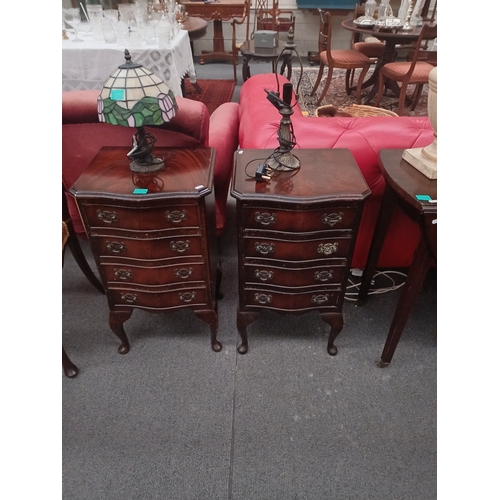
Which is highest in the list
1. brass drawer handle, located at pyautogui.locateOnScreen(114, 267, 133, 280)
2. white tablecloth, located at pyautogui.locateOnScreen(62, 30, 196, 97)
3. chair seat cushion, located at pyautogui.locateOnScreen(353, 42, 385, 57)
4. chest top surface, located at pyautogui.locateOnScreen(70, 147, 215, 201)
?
chair seat cushion, located at pyautogui.locateOnScreen(353, 42, 385, 57)

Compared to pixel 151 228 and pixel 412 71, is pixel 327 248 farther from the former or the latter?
pixel 412 71

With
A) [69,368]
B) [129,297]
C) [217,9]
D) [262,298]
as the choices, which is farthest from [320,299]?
[217,9]

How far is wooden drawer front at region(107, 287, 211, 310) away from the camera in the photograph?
4.72 ft

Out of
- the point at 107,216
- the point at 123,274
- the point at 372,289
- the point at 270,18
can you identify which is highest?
the point at 270,18

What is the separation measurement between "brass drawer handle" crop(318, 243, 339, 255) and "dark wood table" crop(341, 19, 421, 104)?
3216 mm

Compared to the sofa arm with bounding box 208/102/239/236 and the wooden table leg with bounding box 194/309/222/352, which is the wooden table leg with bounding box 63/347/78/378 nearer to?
the wooden table leg with bounding box 194/309/222/352

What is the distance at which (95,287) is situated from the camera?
6.35 ft

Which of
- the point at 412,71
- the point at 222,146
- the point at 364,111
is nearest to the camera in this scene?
the point at 222,146

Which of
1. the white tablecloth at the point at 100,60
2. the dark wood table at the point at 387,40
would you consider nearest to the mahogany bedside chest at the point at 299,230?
the white tablecloth at the point at 100,60

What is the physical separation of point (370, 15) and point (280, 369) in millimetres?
4213

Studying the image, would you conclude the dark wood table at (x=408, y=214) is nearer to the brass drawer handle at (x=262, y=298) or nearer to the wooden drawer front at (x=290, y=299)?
the wooden drawer front at (x=290, y=299)

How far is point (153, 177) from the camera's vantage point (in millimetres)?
1252

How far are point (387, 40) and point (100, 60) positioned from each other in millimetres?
2900

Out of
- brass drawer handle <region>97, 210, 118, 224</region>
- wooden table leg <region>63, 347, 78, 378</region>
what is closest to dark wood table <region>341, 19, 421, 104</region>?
brass drawer handle <region>97, 210, 118, 224</region>
